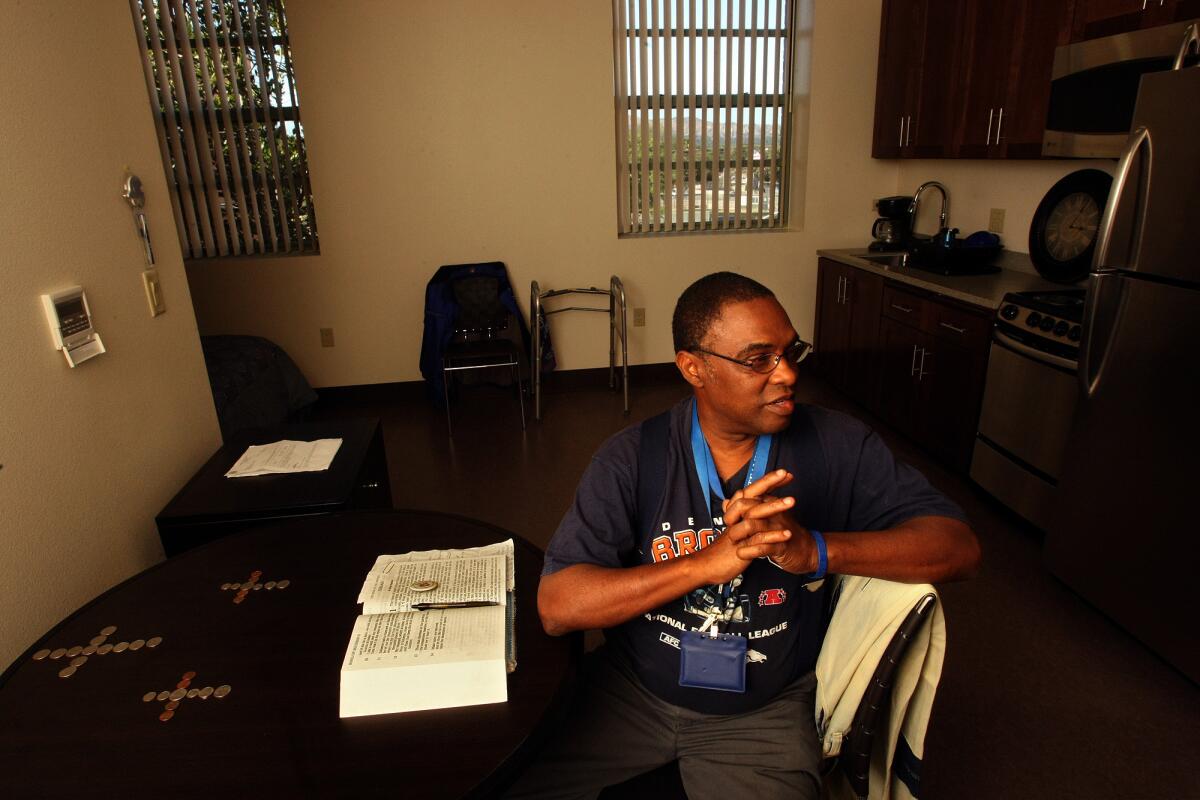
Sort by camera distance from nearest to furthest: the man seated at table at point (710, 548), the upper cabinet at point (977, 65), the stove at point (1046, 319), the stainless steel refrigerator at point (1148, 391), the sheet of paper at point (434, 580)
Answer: the man seated at table at point (710, 548) < the sheet of paper at point (434, 580) < the stainless steel refrigerator at point (1148, 391) < the stove at point (1046, 319) < the upper cabinet at point (977, 65)

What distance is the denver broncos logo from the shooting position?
1.27m

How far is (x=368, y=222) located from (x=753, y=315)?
12.1 ft

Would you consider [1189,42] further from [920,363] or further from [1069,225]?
[920,363]

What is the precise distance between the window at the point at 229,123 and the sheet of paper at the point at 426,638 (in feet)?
12.4

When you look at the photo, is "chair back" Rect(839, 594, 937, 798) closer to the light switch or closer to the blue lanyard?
the blue lanyard

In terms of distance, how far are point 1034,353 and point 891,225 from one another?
2.00 metres

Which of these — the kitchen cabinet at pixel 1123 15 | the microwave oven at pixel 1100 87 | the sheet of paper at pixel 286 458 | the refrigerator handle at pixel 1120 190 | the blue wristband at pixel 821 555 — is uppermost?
the kitchen cabinet at pixel 1123 15

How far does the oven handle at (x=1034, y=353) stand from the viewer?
253 cm

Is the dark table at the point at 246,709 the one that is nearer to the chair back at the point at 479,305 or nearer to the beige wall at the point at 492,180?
the chair back at the point at 479,305

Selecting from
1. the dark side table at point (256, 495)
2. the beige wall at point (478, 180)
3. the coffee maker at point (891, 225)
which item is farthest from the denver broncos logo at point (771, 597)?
the coffee maker at point (891, 225)

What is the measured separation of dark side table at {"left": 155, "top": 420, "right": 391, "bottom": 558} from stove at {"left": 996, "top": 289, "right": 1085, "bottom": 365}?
2.32 meters

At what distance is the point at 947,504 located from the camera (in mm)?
1286

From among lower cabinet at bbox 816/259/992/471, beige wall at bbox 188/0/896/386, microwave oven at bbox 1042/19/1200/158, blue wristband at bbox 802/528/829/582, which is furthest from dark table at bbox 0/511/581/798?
beige wall at bbox 188/0/896/386

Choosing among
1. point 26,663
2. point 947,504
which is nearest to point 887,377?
point 947,504
